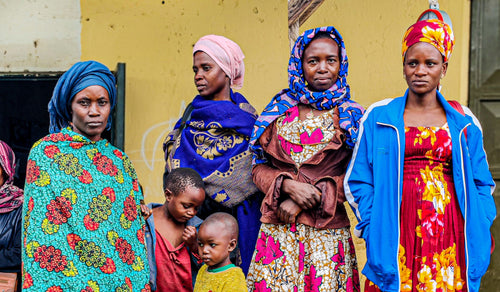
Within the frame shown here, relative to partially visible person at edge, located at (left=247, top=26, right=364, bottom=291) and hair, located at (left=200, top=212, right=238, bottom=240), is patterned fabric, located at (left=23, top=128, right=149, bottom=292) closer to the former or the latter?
hair, located at (left=200, top=212, right=238, bottom=240)

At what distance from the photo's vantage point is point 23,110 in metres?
5.27

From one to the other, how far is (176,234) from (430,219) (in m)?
1.42

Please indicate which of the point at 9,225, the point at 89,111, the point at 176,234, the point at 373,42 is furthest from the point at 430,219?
the point at 9,225

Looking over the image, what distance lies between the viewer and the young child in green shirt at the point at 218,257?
3314 mm

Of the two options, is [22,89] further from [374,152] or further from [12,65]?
[374,152]

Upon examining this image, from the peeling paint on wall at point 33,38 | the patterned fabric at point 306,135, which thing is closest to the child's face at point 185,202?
the patterned fabric at point 306,135

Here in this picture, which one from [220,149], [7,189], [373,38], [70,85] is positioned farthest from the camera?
[373,38]

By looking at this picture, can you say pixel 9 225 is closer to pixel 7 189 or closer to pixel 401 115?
pixel 7 189

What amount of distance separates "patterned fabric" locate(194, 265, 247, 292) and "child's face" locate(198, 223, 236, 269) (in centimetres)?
6

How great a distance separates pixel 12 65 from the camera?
5277 mm

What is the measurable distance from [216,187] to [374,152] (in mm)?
1060

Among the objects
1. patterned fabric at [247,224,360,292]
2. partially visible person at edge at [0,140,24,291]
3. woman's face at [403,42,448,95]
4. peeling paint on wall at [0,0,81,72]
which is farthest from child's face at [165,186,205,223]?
peeling paint on wall at [0,0,81,72]

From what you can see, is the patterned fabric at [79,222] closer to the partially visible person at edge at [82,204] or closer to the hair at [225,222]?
the partially visible person at edge at [82,204]

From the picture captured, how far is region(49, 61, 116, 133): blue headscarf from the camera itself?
10.2 feet
